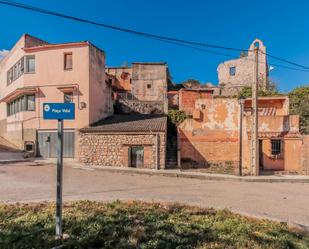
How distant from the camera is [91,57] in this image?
65.3ft

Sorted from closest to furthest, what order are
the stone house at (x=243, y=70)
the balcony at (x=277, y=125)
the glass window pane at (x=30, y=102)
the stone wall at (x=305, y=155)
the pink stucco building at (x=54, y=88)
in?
1. the stone wall at (x=305, y=155)
2. the balcony at (x=277, y=125)
3. the pink stucco building at (x=54, y=88)
4. the glass window pane at (x=30, y=102)
5. the stone house at (x=243, y=70)

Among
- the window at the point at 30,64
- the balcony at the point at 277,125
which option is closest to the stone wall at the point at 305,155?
the balcony at the point at 277,125

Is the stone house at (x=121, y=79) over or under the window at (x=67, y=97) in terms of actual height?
over

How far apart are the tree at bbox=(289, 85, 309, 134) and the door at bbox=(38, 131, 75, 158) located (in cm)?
2148

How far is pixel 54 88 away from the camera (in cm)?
2002

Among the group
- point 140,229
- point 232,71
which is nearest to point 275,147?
point 140,229

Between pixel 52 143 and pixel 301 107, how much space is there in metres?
26.6

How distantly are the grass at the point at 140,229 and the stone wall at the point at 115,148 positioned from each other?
388 inches

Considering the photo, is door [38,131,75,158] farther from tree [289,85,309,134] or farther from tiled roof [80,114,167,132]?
tree [289,85,309,134]

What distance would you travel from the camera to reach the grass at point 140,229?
14.4 feet

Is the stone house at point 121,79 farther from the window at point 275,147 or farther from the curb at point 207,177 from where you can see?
the window at point 275,147

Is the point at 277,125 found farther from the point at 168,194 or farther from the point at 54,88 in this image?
the point at 54,88

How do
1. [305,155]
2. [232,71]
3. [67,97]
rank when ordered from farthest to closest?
1. [232,71]
2. [67,97]
3. [305,155]

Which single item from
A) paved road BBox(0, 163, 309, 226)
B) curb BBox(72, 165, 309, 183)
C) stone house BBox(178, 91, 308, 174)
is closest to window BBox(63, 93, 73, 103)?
curb BBox(72, 165, 309, 183)
